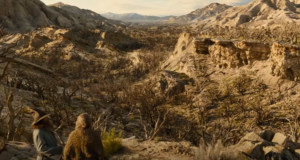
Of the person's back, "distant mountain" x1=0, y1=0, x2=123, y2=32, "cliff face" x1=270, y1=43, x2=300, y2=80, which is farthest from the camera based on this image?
"distant mountain" x1=0, y1=0, x2=123, y2=32

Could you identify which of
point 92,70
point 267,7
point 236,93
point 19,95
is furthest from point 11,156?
point 267,7

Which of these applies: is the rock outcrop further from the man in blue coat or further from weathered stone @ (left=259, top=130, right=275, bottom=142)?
the man in blue coat

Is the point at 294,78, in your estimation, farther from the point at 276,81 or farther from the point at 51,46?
the point at 51,46

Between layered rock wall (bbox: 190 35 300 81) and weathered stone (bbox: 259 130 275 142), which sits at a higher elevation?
layered rock wall (bbox: 190 35 300 81)

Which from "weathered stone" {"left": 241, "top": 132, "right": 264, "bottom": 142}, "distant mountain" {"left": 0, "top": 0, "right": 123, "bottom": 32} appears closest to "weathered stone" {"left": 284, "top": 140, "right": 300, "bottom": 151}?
"weathered stone" {"left": 241, "top": 132, "right": 264, "bottom": 142}

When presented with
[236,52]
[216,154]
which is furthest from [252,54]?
[216,154]

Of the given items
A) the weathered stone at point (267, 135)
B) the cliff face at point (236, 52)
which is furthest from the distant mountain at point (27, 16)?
the weathered stone at point (267, 135)
